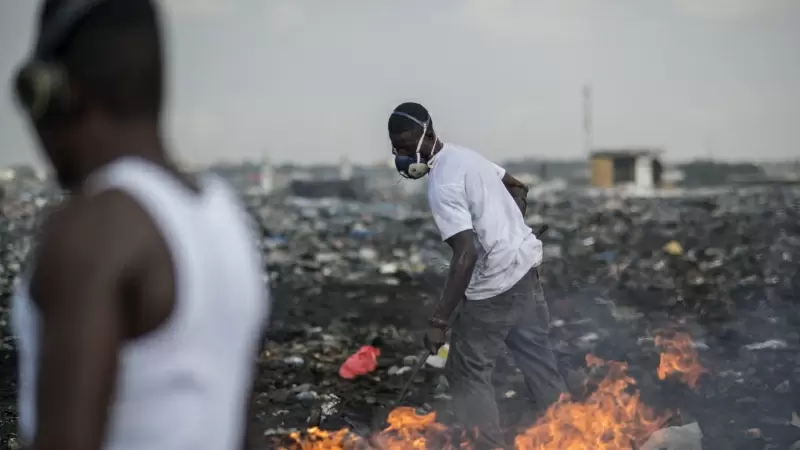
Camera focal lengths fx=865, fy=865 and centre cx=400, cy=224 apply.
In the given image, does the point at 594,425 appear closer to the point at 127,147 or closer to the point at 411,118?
the point at 411,118

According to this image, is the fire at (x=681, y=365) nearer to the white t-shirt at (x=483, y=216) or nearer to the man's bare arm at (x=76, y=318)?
the white t-shirt at (x=483, y=216)

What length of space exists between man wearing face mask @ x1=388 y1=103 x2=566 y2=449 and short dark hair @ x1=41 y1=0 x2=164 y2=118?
274 centimetres

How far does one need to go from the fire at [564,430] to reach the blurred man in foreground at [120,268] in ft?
10.4

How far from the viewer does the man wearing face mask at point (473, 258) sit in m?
4.04

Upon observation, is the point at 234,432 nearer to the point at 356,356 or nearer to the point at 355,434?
the point at 355,434

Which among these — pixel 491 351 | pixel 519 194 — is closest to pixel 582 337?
pixel 519 194

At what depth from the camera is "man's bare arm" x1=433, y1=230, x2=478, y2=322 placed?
3.97 meters

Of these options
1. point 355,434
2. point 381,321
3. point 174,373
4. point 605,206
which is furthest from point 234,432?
point 605,206

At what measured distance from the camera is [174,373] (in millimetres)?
1267

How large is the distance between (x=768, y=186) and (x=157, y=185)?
3066 centimetres

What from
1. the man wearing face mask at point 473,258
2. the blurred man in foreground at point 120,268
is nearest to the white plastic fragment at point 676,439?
the man wearing face mask at point 473,258

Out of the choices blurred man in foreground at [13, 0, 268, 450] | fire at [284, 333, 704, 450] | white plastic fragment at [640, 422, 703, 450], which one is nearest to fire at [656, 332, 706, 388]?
fire at [284, 333, 704, 450]

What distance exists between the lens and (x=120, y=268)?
1.16 m

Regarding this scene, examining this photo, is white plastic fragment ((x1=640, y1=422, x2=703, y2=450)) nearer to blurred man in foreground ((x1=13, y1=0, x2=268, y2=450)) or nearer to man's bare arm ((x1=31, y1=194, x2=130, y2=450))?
blurred man in foreground ((x1=13, y1=0, x2=268, y2=450))
